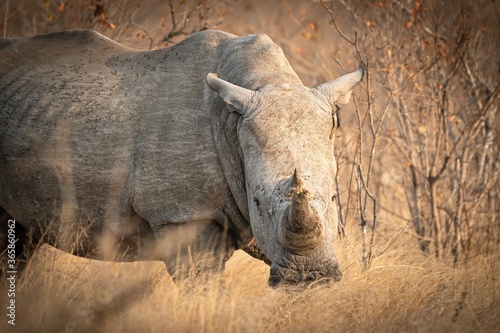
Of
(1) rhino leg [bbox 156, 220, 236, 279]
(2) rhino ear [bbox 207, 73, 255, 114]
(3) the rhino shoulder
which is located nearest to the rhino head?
(2) rhino ear [bbox 207, 73, 255, 114]

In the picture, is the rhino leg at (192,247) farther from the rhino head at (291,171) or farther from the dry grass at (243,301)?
the rhino head at (291,171)

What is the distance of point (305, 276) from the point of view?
499 cm

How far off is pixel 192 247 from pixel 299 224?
1332 mm

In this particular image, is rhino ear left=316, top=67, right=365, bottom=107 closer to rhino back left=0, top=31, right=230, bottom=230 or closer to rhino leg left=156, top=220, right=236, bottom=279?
rhino back left=0, top=31, right=230, bottom=230

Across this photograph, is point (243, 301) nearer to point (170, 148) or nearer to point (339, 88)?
point (170, 148)

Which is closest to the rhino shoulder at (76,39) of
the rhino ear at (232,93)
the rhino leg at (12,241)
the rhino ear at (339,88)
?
the rhino leg at (12,241)

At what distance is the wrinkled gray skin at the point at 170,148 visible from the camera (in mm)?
5402

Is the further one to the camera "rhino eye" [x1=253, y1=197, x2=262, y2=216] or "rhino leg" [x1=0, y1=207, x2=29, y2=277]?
"rhino leg" [x1=0, y1=207, x2=29, y2=277]

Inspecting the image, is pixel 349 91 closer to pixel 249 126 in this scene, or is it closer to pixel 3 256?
pixel 249 126

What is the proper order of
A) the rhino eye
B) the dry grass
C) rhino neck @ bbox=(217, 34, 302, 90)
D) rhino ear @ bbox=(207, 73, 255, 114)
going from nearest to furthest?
the dry grass < the rhino eye < rhino ear @ bbox=(207, 73, 255, 114) < rhino neck @ bbox=(217, 34, 302, 90)

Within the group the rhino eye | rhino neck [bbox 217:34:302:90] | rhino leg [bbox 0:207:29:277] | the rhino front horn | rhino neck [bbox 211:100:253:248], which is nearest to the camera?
the rhino front horn

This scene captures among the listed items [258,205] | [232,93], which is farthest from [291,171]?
[232,93]

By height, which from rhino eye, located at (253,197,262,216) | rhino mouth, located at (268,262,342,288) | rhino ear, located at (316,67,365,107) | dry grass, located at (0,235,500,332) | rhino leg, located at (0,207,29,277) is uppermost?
rhino ear, located at (316,67,365,107)

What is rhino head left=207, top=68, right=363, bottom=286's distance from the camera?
193 inches
